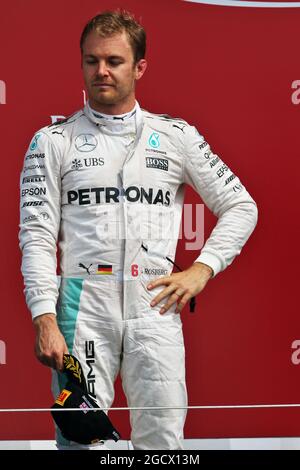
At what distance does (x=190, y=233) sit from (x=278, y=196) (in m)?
0.28

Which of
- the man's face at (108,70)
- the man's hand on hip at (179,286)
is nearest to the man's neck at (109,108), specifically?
the man's face at (108,70)

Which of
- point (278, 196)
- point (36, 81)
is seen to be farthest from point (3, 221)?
point (278, 196)

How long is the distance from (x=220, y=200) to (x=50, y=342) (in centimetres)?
56

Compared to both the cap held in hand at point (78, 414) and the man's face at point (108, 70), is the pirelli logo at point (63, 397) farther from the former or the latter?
the man's face at point (108, 70)

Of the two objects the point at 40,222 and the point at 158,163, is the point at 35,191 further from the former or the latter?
the point at 158,163

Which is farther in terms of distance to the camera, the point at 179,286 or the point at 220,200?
the point at 220,200

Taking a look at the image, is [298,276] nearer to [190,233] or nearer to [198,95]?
[190,233]

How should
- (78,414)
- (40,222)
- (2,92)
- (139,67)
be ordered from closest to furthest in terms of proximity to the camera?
(78,414) → (40,222) → (139,67) → (2,92)

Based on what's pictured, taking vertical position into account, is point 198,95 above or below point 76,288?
above

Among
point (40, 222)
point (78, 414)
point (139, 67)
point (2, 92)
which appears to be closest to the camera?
point (78, 414)

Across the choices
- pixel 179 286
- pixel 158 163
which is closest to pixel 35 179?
pixel 158 163

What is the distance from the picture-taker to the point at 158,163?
102 inches

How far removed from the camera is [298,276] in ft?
10.4

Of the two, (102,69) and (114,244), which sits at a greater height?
(102,69)
